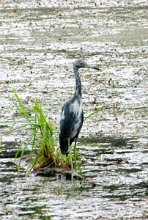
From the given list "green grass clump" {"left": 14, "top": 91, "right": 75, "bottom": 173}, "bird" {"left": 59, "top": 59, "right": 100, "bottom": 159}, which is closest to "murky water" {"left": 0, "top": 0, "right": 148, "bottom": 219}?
"green grass clump" {"left": 14, "top": 91, "right": 75, "bottom": 173}

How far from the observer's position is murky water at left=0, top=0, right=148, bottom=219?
9.76 m

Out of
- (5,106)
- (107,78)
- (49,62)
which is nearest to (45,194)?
(5,106)

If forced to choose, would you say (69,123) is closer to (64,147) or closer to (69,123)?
(69,123)

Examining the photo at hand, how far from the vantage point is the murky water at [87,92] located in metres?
9.76

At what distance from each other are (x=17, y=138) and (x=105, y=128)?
1307mm

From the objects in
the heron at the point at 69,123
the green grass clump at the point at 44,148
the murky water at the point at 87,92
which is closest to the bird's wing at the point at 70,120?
the heron at the point at 69,123

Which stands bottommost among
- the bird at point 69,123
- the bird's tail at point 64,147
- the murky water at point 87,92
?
the murky water at point 87,92

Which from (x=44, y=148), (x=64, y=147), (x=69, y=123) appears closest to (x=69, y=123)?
(x=69, y=123)

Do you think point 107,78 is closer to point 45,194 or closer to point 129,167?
point 129,167

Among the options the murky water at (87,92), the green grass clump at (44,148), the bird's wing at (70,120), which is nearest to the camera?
the murky water at (87,92)

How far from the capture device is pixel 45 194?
33.2 ft

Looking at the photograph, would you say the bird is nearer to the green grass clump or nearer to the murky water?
the green grass clump

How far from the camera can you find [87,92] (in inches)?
646

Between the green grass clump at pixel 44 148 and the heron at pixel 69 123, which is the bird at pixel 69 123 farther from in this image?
the green grass clump at pixel 44 148
